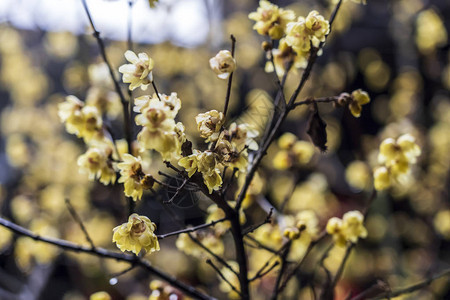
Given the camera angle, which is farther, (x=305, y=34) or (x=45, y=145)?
(x=45, y=145)

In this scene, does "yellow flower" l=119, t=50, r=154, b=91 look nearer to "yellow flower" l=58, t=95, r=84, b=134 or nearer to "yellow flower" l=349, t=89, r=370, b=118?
"yellow flower" l=58, t=95, r=84, b=134

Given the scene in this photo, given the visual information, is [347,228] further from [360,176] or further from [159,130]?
[360,176]

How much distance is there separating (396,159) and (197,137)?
1136mm

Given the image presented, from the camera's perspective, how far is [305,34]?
938mm

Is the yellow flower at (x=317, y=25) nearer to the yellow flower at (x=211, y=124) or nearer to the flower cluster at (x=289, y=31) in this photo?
the flower cluster at (x=289, y=31)

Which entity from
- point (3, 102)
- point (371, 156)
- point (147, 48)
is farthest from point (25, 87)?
point (371, 156)

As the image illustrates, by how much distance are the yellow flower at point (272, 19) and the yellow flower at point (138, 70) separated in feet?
1.20

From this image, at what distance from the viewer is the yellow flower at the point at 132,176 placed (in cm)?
89

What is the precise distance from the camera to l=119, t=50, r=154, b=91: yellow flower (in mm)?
864

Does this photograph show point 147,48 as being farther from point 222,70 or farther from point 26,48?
point 222,70

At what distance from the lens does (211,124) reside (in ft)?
2.64

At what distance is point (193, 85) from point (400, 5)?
6.83 feet

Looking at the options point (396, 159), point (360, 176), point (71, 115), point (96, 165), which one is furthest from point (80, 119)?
point (360, 176)

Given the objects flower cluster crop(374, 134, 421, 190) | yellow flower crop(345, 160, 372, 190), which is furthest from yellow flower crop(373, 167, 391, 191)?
yellow flower crop(345, 160, 372, 190)
